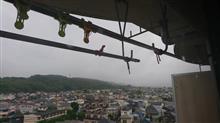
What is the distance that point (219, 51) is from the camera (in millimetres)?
1438

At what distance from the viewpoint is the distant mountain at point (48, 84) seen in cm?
106

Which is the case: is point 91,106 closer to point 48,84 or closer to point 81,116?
point 81,116

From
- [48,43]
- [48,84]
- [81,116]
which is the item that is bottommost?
[81,116]

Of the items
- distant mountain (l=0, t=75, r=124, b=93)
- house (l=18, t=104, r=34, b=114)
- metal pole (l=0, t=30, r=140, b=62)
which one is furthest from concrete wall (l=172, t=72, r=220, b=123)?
house (l=18, t=104, r=34, b=114)

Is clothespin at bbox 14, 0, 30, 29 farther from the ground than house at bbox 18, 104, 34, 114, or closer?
farther from the ground

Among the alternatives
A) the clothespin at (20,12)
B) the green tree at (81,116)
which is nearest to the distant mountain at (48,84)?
the green tree at (81,116)

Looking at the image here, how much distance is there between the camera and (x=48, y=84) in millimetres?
1265

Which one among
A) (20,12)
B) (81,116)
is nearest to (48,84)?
(81,116)

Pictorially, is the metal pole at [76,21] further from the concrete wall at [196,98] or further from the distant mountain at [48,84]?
the concrete wall at [196,98]

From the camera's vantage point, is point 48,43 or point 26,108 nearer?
point 48,43

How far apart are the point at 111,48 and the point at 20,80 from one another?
530mm

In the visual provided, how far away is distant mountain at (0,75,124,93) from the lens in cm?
106

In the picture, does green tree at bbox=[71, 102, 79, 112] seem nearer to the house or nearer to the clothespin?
the house

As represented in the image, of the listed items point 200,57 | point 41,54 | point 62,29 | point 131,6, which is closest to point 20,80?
point 41,54
